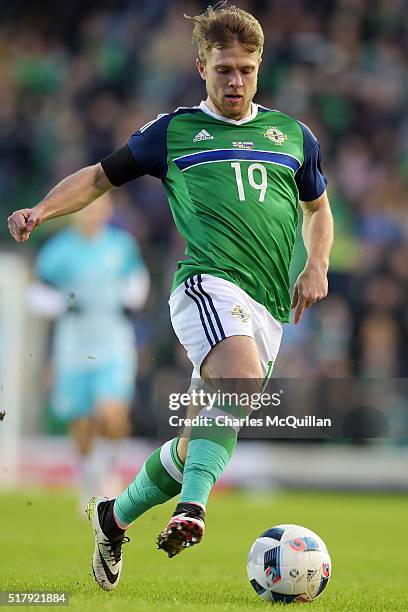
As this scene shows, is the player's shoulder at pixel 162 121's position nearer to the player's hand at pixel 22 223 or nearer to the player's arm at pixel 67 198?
the player's arm at pixel 67 198

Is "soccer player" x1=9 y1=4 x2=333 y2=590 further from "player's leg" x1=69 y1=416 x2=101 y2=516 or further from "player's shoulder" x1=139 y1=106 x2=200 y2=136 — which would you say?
"player's leg" x1=69 y1=416 x2=101 y2=516

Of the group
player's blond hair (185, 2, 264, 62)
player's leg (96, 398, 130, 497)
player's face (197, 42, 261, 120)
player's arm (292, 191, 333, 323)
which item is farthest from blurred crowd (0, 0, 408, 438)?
player's blond hair (185, 2, 264, 62)

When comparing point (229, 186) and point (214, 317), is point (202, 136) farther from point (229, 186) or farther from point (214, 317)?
point (214, 317)

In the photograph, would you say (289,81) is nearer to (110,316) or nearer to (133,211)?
(133,211)

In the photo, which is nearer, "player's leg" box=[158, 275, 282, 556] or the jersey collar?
"player's leg" box=[158, 275, 282, 556]

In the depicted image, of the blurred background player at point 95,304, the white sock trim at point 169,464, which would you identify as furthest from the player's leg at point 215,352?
the blurred background player at point 95,304

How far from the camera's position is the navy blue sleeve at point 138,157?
200 inches

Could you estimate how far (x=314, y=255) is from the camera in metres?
5.19

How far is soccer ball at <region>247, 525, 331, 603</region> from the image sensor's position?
4734 mm

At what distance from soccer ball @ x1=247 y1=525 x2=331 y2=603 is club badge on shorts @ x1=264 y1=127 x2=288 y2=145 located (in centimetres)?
161

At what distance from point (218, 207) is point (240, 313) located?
0.48 m

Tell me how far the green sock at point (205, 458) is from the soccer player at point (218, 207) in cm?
5

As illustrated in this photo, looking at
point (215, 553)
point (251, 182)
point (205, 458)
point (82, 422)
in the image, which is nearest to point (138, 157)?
point (251, 182)

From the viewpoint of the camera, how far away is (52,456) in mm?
12992
